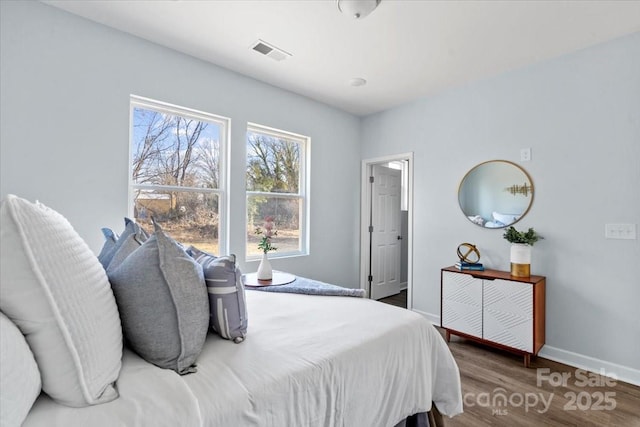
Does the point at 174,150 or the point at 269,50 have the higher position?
the point at 269,50

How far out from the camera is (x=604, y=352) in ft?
8.16

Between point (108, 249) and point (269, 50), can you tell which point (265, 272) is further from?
point (269, 50)

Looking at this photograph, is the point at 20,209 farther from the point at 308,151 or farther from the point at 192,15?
the point at 308,151

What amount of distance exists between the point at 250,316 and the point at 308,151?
8.51 ft

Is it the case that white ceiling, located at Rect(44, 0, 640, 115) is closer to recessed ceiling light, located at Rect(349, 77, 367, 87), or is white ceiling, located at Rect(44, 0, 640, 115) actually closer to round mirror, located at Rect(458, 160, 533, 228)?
recessed ceiling light, located at Rect(349, 77, 367, 87)

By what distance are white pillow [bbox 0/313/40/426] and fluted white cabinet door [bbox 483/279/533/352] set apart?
3.05 metres

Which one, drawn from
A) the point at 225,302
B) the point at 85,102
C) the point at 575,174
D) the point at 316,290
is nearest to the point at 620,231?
the point at 575,174

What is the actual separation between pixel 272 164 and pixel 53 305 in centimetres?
290

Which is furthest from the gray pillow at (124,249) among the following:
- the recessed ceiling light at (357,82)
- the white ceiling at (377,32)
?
the recessed ceiling light at (357,82)

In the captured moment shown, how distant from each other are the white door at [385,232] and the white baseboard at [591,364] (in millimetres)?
2160

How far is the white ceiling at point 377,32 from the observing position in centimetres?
212

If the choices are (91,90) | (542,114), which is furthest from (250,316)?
(542,114)

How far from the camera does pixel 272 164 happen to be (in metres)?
3.55

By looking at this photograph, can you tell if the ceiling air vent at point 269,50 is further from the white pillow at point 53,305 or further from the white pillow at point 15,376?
the white pillow at point 15,376
